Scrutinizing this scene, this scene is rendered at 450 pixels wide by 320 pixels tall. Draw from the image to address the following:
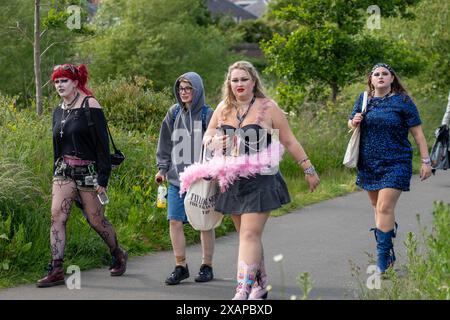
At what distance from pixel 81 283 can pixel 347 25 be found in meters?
12.6

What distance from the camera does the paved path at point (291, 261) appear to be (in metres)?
7.10

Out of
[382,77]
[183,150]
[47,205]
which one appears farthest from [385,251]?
[47,205]

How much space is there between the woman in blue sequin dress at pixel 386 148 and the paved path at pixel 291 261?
0.30 metres

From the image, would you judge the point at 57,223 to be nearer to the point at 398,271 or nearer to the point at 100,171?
the point at 100,171

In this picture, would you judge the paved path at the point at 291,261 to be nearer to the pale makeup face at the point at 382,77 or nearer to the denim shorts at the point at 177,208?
the denim shorts at the point at 177,208

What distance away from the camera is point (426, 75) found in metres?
24.8

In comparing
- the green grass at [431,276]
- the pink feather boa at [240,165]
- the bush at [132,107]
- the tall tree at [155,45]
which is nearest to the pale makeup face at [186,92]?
the pink feather boa at [240,165]

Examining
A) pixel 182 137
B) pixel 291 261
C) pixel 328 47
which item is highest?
pixel 328 47

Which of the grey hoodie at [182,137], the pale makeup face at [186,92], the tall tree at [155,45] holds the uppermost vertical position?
the tall tree at [155,45]

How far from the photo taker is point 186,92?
25.0ft

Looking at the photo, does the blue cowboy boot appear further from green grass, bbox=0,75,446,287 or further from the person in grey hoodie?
green grass, bbox=0,75,446,287

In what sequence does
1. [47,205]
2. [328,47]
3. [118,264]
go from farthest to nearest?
[328,47] < [47,205] < [118,264]

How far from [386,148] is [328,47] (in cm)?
1061

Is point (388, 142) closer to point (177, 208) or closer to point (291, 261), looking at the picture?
point (291, 261)
